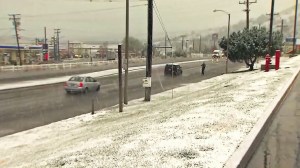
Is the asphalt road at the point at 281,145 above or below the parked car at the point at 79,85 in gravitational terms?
above

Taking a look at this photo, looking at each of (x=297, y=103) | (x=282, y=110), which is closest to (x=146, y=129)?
(x=282, y=110)

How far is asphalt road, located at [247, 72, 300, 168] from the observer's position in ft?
23.2

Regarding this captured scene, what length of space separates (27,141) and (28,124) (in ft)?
14.1

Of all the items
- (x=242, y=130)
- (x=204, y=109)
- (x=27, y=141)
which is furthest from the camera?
(x=27, y=141)

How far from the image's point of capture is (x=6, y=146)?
14789mm

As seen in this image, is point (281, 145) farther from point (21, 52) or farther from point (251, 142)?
point (21, 52)

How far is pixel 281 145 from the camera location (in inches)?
324

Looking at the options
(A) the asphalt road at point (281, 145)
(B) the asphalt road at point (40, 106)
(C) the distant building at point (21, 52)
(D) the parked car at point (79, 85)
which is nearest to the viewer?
(A) the asphalt road at point (281, 145)

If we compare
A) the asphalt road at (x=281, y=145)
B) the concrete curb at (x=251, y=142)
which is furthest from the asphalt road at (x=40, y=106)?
the asphalt road at (x=281, y=145)

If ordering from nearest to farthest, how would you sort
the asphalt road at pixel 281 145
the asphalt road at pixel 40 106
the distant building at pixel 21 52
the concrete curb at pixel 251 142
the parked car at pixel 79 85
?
the concrete curb at pixel 251 142
the asphalt road at pixel 281 145
the asphalt road at pixel 40 106
the parked car at pixel 79 85
the distant building at pixel 21 52

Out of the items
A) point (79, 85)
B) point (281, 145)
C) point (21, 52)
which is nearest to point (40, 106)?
point (79, 85)

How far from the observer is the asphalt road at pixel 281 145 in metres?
7.06

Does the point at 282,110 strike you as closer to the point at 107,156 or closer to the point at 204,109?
the point at 204,109

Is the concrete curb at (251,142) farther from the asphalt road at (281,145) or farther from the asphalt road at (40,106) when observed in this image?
the asphalt road at (40,106)
